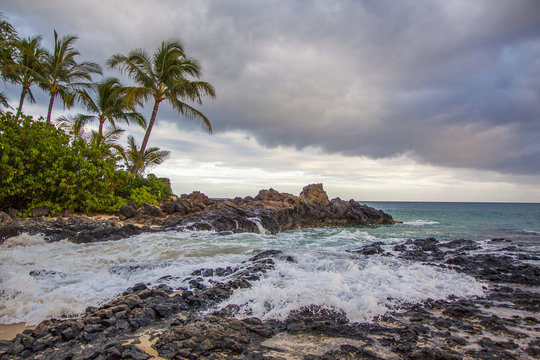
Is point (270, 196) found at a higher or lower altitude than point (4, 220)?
higher

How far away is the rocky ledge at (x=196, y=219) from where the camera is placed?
376 inches

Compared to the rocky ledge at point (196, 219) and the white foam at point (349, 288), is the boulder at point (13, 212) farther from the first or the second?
the white foam at point (349, 288)

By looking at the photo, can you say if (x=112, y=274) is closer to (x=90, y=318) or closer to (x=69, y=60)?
(x=90, y=318)

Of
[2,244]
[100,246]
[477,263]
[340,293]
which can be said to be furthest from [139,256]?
[477,263]

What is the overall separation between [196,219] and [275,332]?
32.7 feet

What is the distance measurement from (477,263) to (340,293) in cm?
536

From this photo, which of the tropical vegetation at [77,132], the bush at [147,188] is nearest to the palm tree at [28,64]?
the tropical vegetation at [77,132]

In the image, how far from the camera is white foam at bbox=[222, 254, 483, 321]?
12.9 ft

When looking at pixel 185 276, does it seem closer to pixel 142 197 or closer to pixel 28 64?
pixel 142 197

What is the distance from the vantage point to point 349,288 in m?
4.57

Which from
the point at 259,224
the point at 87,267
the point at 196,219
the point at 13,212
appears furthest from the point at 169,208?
the point at 87,267

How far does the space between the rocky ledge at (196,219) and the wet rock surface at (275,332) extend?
6.81m

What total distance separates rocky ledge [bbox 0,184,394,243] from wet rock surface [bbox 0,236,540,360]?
6.81 meters

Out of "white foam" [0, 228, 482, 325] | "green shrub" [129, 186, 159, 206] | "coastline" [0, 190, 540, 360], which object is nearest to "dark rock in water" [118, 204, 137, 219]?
"green shrub" [129, 186, 159, 206]
